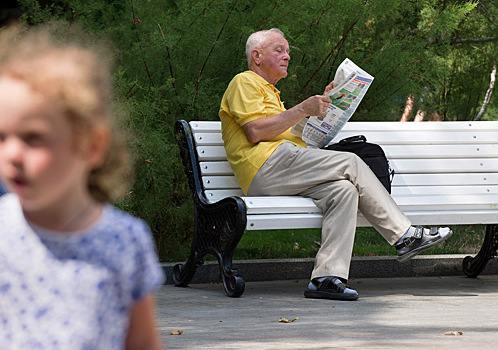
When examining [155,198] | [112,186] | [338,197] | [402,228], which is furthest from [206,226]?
[112,186]

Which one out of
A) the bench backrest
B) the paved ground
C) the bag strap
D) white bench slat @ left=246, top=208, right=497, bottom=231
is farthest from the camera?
the bench backrest

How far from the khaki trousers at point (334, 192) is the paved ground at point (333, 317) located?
301 millimetres

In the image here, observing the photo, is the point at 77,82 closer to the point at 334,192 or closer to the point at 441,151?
the point at 334,192

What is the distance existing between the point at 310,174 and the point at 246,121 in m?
0.52

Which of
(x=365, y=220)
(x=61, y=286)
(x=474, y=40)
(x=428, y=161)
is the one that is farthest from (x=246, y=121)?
(x=474, y=40)

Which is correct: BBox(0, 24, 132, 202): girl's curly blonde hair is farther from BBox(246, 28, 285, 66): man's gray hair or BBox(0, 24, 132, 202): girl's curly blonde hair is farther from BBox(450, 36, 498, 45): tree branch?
BBox(450, 36, 498, 45): tree branch

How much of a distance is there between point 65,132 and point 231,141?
4.19m

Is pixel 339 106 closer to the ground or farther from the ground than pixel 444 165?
farther from the ground

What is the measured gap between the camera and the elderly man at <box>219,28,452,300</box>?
4.49 m

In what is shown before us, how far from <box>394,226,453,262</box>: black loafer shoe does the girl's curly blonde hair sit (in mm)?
3838

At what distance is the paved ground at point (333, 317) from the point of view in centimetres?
310

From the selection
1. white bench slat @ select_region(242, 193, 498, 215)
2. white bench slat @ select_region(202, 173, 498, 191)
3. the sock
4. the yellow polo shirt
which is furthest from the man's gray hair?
the sock

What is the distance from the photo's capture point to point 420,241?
4.56 m

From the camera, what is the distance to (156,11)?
18.8ft
